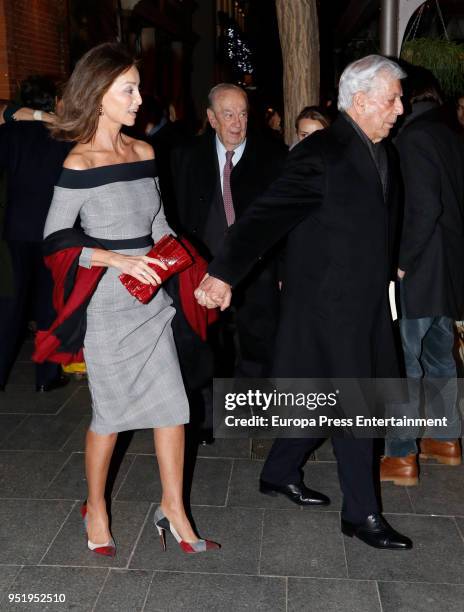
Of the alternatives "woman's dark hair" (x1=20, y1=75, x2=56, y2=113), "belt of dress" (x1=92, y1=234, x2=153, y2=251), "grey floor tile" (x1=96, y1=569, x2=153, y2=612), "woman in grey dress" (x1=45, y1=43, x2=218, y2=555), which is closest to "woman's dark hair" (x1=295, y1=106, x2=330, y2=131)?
"woman's dark hair" (x1=20, y1=75, x2=56, y2=113)

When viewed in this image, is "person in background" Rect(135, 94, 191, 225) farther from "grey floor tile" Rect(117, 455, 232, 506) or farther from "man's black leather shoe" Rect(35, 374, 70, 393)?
"grey floor tile" Rect(117, 455, 232, 506)

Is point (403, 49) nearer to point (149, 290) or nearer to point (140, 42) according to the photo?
point (149, 290)

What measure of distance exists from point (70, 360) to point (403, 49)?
4.84 m

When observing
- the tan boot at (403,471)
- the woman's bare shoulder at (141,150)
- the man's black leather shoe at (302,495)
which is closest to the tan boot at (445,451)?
the tan boot at (403,471)

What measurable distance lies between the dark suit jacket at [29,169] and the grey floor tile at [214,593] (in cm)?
295

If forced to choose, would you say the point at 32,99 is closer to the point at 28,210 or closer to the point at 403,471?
the point at 28,210

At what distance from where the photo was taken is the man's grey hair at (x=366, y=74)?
11.7 feet

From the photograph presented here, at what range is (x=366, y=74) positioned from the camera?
356 cm

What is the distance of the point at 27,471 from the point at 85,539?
37.0 inches

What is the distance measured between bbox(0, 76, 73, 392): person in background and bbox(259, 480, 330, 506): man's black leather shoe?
7.80 feet

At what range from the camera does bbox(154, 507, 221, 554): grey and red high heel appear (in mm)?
3716

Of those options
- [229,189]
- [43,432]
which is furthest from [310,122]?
[43,432]

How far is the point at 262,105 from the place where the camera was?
98.4ft

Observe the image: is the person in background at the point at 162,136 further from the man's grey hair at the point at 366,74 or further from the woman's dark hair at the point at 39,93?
the man's grey hair at the point at 366,74
